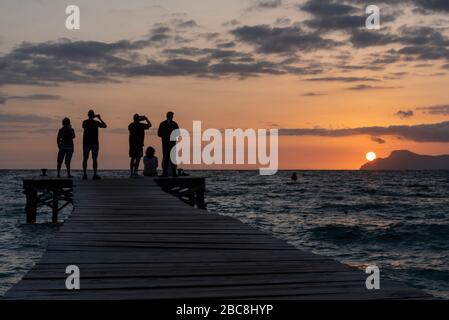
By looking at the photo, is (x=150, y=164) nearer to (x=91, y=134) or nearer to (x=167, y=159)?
(x=167, y=159)

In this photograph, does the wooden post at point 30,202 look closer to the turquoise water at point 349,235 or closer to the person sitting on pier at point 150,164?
the turquoise water at point 349,235

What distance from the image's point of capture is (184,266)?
6434 millimetres

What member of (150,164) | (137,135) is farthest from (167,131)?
(150,164)

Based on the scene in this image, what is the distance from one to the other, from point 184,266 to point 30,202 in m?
→ 20.0

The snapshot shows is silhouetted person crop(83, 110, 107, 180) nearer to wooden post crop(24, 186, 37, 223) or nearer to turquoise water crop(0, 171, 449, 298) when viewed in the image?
turquoise water crop(0, 171, 449, 298)

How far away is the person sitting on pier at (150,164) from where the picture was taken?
22750 millimetres

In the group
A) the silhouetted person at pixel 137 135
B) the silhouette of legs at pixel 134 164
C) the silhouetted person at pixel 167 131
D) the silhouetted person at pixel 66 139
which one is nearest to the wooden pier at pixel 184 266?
the silhouetted person at pixel 167 131

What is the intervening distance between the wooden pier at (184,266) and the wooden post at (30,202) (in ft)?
48.2

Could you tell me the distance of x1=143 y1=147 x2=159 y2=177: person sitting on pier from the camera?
2275cm

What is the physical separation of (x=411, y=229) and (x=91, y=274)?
89.0 ft
